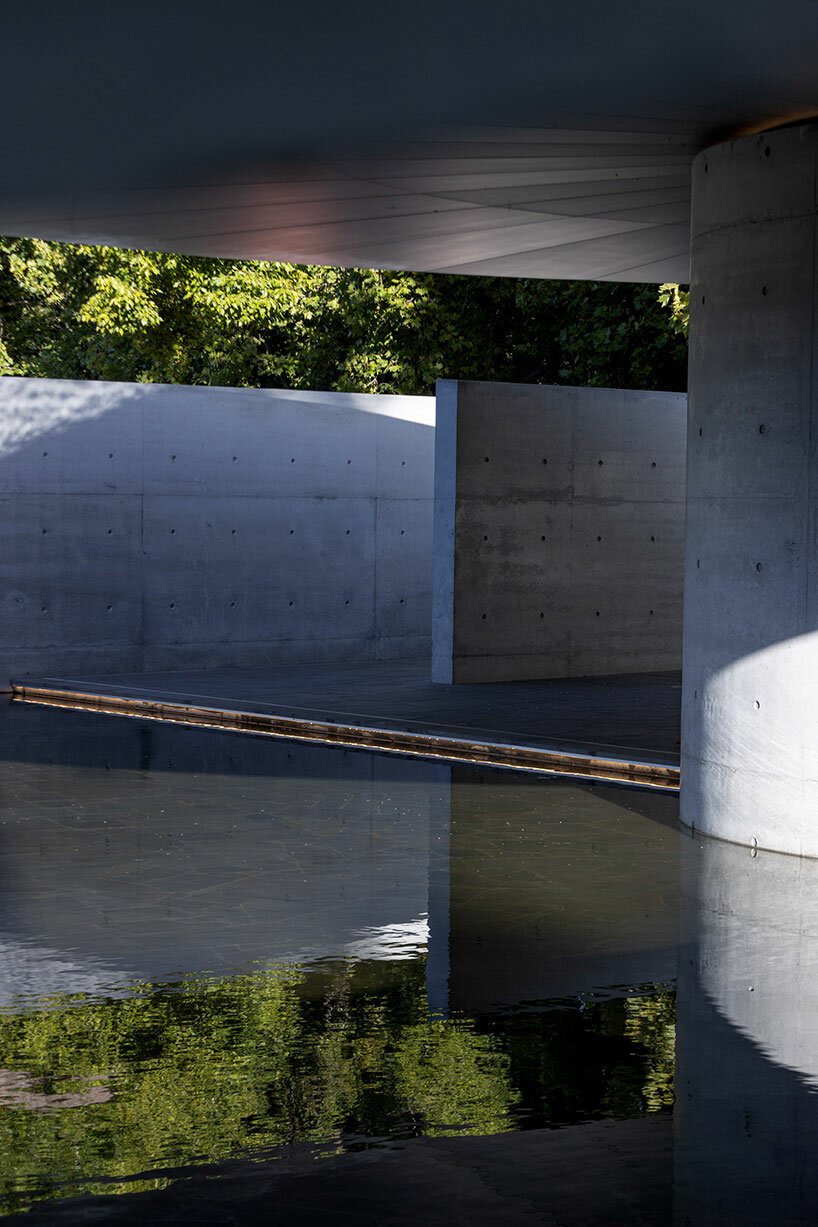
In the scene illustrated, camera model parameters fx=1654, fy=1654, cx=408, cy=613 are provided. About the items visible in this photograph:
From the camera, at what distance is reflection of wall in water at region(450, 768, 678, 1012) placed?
6.82m

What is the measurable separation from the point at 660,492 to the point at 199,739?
818 centimetres

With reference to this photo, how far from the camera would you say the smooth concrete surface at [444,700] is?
1384cm

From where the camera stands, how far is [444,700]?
16.4 m

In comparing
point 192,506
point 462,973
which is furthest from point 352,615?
point 462,973

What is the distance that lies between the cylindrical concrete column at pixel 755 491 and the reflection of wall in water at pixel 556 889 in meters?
0.76

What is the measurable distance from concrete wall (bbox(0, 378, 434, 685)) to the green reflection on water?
12.7 m

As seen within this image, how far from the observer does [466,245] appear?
48.8 feet

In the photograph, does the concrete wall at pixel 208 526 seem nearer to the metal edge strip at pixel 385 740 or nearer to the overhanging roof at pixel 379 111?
the metal edge strip at pixel 385 740

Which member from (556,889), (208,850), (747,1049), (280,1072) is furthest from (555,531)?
(280,1072)

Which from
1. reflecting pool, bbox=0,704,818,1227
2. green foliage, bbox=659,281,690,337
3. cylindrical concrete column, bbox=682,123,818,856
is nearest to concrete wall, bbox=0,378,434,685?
green foliage, bbox=659,281,690,337

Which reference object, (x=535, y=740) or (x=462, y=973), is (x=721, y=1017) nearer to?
(x=462, y=973)

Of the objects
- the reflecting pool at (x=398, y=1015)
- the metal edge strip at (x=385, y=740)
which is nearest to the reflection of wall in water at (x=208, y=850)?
the reflecting pool at (x=398, y=1015)

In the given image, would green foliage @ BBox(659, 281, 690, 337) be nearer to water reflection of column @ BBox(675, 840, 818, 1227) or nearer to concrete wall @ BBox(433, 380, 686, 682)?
concrete wall @ BBox(433, 380, 686, 682)

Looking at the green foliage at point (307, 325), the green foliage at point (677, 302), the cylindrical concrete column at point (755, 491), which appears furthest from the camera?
the green foliage at point (307, 325)
